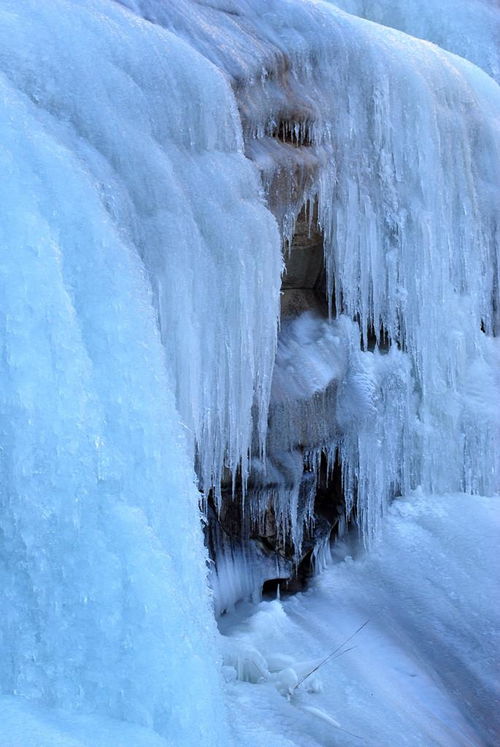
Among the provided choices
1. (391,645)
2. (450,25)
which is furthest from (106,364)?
(450,25)

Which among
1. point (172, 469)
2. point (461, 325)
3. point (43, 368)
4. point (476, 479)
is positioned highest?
point (43, 368)

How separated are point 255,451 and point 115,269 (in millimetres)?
1657

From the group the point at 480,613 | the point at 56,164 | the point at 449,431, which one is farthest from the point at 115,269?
the point at 449,431

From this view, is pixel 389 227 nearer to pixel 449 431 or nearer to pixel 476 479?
pixel 449 431

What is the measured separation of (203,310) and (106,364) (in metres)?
1.00

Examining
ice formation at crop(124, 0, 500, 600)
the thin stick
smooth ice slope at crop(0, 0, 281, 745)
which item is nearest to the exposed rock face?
ice formation at crop(124, 0, 500, 600)

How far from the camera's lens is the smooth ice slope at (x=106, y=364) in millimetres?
1516

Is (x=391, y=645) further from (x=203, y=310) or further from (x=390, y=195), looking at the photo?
(x=390, y=195)

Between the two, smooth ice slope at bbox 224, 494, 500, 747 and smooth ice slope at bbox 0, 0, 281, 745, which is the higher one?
smooth ice slope at bbox 0, 0, 281, 745

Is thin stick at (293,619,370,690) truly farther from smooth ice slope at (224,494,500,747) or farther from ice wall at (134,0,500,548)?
ice wall at (134,0,500,548)

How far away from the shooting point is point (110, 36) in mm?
2730

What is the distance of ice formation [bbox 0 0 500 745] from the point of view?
61.4 inches

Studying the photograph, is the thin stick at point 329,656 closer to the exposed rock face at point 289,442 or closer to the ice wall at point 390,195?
the exposed rock face at point 289,442

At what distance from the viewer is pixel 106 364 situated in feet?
5.91
